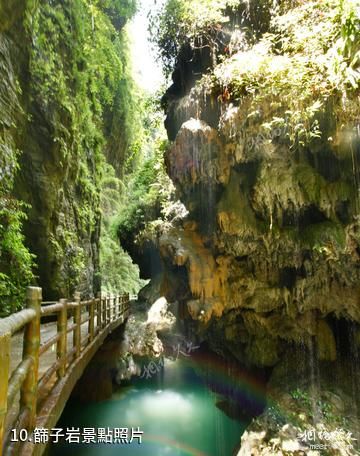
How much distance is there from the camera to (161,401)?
11.2 metres

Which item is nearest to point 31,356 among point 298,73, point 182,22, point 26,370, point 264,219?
point 26,370

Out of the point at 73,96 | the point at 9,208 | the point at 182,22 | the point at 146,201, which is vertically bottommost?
the point at 9,208

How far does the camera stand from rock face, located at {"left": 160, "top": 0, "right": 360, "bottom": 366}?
6.68 m

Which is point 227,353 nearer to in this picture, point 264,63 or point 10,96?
point 264,63

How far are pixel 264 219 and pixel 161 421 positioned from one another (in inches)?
283

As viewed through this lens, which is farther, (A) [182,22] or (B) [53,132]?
(A) [182,22]

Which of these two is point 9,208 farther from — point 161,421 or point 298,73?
point 161,421

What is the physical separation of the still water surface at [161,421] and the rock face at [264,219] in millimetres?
2337

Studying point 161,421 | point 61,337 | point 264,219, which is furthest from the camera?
point 161,421

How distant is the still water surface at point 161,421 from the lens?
821cm

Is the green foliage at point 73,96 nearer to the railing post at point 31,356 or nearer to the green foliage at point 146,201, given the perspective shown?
the green foliage at point 146,201

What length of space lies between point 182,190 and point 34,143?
4011mm

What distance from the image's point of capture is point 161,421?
384 inches

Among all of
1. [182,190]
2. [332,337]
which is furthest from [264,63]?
[332,337]
